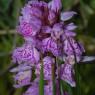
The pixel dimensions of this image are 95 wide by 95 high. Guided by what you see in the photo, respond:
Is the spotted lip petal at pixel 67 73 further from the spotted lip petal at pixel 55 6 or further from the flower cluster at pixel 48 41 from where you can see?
the spotted lip petal at pixel 55 6

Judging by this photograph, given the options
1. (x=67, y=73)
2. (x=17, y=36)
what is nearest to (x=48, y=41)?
(x=67, y=73)

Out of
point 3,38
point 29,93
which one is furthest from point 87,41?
point 29,93

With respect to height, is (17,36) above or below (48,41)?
above

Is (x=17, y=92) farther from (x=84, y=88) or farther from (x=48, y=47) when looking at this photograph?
(x=48, y=47)

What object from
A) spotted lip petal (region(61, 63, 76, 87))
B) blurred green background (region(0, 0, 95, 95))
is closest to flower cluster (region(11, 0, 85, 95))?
spotted lip petal (region(61, 63, 76, 87))

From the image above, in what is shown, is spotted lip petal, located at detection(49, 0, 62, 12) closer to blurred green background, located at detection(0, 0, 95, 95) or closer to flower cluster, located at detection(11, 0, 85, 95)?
flower cluster, located at detection(11, 0, 85, 95)

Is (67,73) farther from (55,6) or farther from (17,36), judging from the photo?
(17,36)
